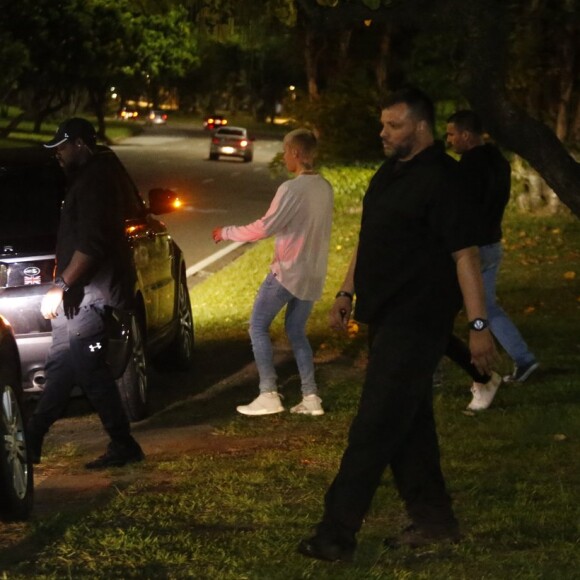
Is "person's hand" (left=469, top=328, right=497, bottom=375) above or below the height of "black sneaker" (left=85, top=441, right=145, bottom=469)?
above

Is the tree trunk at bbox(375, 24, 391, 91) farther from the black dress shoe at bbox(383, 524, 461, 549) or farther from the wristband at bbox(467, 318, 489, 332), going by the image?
the wristband at bbox(467, 318, 489, 332)

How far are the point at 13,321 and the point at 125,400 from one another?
842 mm

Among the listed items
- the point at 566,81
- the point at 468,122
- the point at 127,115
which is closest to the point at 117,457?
the point at 468,122

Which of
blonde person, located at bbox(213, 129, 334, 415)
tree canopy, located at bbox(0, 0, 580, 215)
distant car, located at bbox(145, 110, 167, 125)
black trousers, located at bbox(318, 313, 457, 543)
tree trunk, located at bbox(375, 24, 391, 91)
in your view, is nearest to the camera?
black trousers, located at bbox(318, 313, 457, 543)

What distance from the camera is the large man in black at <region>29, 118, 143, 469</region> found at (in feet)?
23.5

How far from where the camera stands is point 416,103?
5.52 m

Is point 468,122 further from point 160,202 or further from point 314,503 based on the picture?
point 314,503

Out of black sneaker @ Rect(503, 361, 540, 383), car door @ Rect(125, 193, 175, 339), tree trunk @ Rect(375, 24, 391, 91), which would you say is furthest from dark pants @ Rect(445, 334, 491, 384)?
tree trunk @ Rect(375, 24, 391, 91)

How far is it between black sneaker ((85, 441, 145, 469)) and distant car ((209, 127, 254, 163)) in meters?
48.1

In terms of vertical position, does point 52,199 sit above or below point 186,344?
above

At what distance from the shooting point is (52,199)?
30.1 feet

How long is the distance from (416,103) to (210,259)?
14590 mm

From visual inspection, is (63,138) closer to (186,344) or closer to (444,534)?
(444,534)

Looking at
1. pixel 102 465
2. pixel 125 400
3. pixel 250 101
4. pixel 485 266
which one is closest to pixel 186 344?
pixel 125 400
